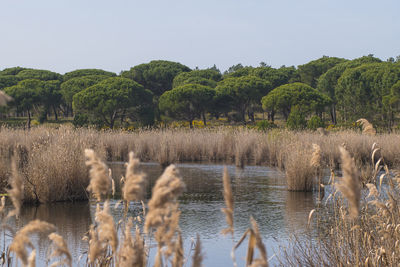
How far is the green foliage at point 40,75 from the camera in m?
56.2

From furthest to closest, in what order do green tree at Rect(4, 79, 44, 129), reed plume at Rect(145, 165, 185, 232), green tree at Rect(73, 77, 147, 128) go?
green tree at Rect(4, 79, 44, 129) → green tree at Rect(73, 77, 147, 128) → reed plume at Rect(145, 165, 185, 232)

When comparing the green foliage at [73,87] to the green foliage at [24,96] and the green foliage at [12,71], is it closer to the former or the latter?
the green foliage at [24,96]

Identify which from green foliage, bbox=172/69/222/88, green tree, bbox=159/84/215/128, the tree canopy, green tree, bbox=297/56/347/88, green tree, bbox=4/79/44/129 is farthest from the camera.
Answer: green tree, bbox=297/56/347/88

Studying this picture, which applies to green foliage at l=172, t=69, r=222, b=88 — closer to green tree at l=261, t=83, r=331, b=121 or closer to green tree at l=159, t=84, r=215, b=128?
green tree at l=159, t=84, r=215, b=128

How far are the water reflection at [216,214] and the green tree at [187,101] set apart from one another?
28.9 meters

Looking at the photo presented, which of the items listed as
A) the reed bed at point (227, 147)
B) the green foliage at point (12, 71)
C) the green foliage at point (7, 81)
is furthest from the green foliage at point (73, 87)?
the reed bed at point (227, 147)

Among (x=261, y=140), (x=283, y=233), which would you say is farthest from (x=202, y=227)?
(x=261, y=140)

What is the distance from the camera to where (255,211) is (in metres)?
7.59

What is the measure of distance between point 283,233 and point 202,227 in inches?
38.9

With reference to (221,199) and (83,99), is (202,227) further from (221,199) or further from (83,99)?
(83,99)

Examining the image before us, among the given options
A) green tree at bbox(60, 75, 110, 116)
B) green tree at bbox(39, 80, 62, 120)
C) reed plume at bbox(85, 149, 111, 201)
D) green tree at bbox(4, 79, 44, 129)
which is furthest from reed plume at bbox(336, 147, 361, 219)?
green tree at bbox(39, 80, 62, 120)

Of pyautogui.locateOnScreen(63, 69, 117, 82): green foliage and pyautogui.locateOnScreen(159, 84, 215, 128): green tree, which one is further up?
pyautogui.locateOnScreen(63, 69, 117, 82): green foliage

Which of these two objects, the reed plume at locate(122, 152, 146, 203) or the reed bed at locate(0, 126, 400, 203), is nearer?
the reed plume at locate(122, 152, 146, 203)

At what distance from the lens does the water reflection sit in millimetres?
5656
